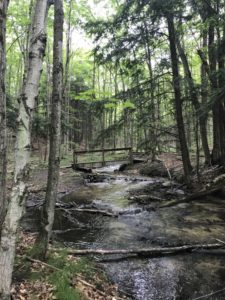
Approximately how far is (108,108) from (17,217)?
9537 mm

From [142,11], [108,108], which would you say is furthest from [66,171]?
[142,11]

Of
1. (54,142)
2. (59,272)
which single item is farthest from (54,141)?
(59,272)

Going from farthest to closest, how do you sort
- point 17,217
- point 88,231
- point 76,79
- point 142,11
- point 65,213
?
point 76,79 < point 142,11 < point 65,213 < point 88,231 < point 17,217

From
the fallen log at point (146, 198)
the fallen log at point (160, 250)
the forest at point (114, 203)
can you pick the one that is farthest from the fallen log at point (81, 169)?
the fallen log at point (160, 250)

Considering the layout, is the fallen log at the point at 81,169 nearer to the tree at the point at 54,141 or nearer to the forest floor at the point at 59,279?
the forest floor at the point at 59,279

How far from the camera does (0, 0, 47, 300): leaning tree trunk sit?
10.3 feet

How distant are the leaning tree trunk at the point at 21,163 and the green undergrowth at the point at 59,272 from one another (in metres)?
0.84

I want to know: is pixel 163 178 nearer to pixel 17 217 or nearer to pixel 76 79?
pixel 17 217

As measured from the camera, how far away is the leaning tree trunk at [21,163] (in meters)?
3.13

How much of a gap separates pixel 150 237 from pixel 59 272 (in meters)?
3.27

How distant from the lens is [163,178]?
15.8 m

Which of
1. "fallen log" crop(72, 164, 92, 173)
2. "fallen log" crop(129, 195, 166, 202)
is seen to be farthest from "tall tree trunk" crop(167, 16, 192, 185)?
"fallen log" crop(72, 164, 92, 173)

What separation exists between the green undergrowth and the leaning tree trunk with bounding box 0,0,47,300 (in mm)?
841

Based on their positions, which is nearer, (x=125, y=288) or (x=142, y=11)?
(x=125, y=288)
